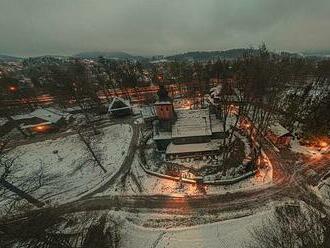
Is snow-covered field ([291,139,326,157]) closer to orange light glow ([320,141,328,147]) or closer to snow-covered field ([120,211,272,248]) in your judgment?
orange light glow ([320,141,328,147])

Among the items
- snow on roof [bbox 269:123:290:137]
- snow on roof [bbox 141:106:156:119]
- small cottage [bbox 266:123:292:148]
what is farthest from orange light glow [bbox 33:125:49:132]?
snow on roof [bbox 269:123:290:137]

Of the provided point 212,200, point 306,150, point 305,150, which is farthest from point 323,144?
point 212,200

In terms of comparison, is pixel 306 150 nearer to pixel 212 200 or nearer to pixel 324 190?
pixel 324 190

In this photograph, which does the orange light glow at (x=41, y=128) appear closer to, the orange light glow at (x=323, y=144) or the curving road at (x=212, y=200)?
the curving road at (x=212, y=200)

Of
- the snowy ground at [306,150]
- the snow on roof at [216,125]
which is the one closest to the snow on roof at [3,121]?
the snow on roof at [216,125]

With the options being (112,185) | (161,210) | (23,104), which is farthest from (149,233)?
(23,104)

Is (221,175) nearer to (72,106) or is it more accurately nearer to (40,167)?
(40,167)
